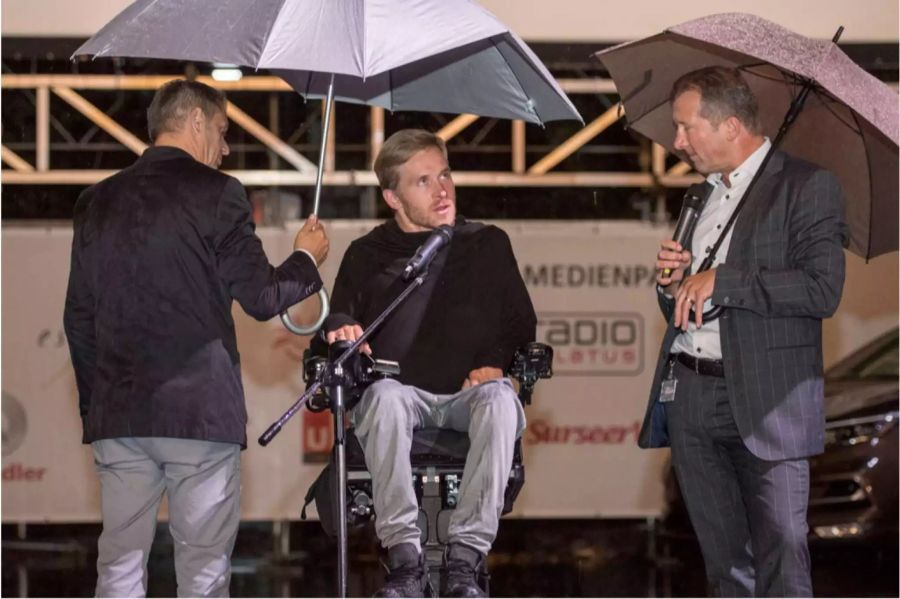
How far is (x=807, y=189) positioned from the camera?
5012 mm

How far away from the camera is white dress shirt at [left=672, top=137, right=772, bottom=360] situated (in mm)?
5156

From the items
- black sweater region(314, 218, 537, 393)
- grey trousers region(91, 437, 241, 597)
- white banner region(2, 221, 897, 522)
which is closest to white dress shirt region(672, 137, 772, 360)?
black sweater region(314, 218, 537, 393)

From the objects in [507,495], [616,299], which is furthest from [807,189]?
[616,299]

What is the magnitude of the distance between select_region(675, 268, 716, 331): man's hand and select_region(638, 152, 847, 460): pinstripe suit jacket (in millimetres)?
28

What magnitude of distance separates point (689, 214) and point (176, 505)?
1.86 metres

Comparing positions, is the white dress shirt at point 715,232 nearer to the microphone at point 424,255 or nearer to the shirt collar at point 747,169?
the shirt collar at point 747,169

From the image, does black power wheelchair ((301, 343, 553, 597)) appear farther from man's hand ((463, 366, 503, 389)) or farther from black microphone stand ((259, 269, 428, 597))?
black microphone stand ((259, 269, 428, 597))

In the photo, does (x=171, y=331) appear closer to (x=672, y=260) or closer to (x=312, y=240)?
(x=312, y=240)

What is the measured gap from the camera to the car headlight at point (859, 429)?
7.75 meters

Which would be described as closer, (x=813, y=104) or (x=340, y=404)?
(x=340, y=404)

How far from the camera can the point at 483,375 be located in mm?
5613

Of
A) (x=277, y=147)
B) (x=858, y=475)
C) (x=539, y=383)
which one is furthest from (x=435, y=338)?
(x=277, y=147)

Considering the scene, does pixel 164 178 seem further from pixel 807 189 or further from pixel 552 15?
pixel 552 15

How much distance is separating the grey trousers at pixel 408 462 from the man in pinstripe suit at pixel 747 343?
536mm
